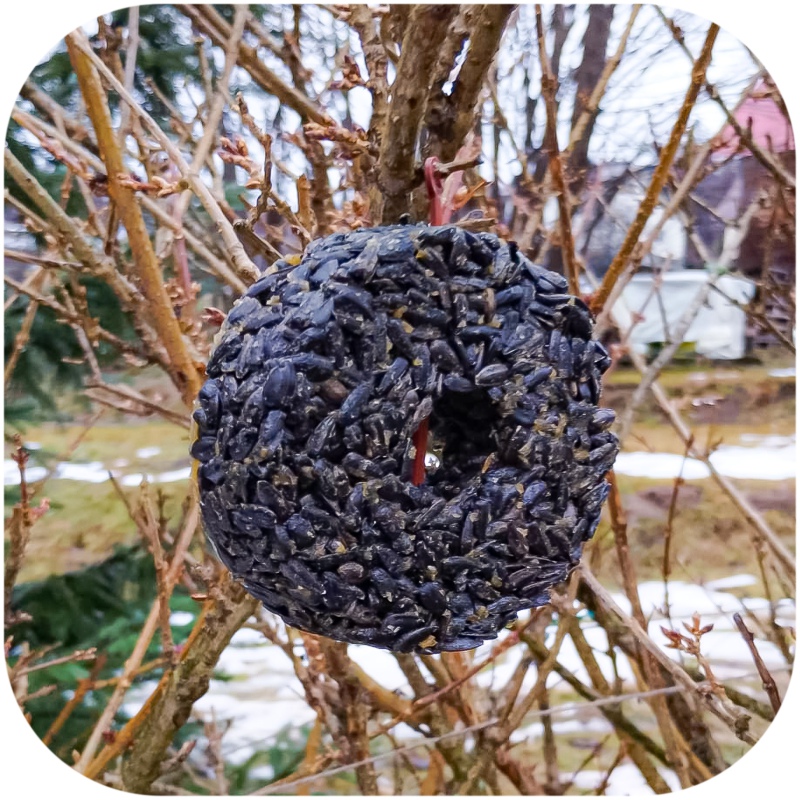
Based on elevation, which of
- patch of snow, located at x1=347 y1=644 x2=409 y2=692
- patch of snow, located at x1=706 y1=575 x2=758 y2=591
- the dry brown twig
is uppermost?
the dry brown twig

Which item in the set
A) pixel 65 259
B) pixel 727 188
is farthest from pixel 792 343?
pixel 65 259

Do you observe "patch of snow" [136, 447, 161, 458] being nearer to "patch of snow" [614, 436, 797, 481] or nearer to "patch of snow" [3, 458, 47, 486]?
"patch of snow" [3, 458, 47, 486]

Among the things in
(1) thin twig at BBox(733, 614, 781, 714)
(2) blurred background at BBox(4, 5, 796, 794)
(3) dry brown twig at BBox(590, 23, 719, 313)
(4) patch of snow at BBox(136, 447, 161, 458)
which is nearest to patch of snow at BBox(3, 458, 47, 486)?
(2) blurred background at BBox(4, 5, 796, 794)

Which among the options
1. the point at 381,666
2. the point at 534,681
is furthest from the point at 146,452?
the point at 534,681

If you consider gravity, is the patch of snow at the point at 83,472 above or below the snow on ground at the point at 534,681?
above

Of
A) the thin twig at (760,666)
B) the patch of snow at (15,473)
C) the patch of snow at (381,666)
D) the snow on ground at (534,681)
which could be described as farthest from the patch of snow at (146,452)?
the thin twig at (760,666)

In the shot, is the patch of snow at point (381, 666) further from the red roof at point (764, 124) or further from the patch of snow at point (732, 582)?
the red roof at point (764, 124)

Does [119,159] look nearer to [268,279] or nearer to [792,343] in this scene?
[268,279]

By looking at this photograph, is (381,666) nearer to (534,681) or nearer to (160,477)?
(534,681)
